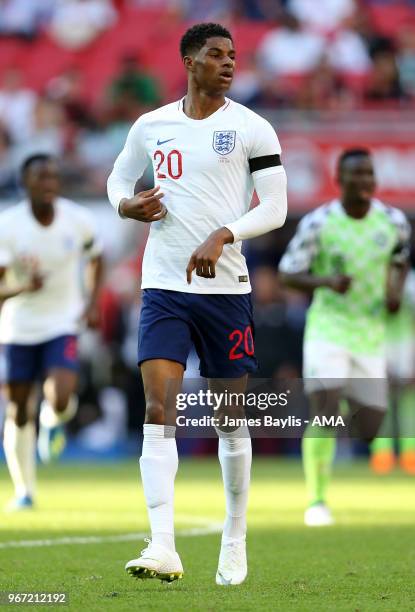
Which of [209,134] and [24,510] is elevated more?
[209,134]

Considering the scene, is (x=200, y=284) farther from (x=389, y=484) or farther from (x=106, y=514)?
(x=389, y=484)

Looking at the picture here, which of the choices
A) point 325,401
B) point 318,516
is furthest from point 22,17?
point 318,516

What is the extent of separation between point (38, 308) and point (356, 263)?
2762 mm

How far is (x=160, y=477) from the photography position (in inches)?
235

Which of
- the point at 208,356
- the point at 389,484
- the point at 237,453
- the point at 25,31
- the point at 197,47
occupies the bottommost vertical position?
the point at 389,484

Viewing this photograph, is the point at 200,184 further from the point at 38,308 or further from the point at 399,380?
the point at 399,380

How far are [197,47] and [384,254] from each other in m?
4.06

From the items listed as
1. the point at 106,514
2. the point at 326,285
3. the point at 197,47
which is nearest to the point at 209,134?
the point at 197,47

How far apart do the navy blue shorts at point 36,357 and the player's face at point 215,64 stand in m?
5.18

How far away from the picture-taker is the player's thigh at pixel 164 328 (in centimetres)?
614

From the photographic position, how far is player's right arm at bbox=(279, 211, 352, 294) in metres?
9.41

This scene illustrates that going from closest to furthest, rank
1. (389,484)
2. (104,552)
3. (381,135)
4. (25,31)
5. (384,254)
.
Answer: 1. (104,552)
2. (384,254)
3. (389,484)
4. (381,135)
5. (25,31)

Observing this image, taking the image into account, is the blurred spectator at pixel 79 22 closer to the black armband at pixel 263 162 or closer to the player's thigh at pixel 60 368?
A: the player's thigh at pixel 60 368

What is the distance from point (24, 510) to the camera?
10.6 metres
